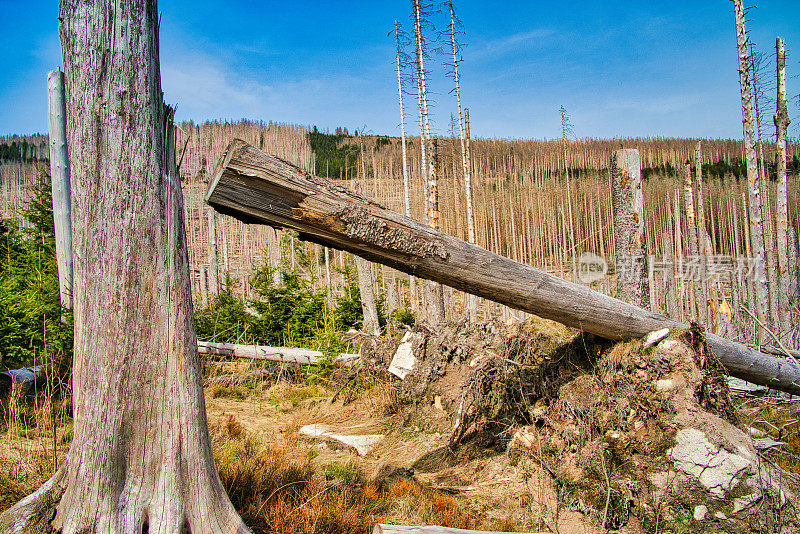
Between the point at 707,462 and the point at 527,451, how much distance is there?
1434 millimetres

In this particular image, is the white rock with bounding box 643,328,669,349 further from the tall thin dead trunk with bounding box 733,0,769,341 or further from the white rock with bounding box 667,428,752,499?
the tall thin dead trunk with bounding box 733,0,769,341

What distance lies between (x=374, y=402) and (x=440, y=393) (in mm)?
1079

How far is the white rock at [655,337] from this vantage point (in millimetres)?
3844

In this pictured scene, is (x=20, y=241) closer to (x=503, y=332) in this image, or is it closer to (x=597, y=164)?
(x=503, y=332)

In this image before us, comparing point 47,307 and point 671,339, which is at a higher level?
point 47,307

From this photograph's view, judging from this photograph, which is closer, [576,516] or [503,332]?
[576,516]

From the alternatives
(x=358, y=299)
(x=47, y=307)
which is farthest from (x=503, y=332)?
(x=47, y=307)

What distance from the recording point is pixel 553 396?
444 cm

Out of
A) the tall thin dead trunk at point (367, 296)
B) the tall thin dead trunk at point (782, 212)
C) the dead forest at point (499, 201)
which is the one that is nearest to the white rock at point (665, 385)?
the tall thin dead trunk at point (367, 296)

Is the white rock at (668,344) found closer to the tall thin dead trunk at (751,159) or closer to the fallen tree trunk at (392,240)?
the fallen tree trunk at (392,240)

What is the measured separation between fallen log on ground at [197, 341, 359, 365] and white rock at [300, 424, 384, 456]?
192 cm

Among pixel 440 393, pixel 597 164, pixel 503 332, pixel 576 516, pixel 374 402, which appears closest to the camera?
pixel 576 516
